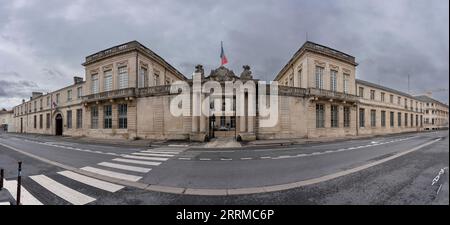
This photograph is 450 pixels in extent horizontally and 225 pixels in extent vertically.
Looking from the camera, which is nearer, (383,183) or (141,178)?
(383,183)

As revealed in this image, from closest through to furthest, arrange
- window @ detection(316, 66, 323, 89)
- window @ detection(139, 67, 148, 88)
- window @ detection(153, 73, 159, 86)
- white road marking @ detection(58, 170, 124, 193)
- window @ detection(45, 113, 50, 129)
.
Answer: white road marking @ detection(58, 170, 124, 193)
window @ detection(139, 67, 148, 88)
window @ detection(316, 66, 323, 89)
window @ detection(153, 73, 159, 86)
window @ detection(45, 113, 50, 129)

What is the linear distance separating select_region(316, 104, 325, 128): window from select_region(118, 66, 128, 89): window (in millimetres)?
22579

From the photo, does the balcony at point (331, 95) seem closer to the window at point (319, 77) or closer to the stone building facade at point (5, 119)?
the window at point (319, 77)

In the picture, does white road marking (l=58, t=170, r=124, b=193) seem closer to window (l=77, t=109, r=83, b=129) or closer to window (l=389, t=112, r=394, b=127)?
window (l=77, t=109, r=83, b=129)

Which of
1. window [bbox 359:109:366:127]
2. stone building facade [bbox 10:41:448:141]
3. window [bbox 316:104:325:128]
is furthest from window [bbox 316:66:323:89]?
window [bbox 359:109:366:127]

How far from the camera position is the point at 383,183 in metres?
5.19

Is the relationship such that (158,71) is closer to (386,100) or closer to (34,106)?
(34,106)

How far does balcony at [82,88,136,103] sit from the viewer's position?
842 inches

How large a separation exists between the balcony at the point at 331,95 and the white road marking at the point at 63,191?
2233cm

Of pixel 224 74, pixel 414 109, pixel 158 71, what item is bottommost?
pixel 414 109

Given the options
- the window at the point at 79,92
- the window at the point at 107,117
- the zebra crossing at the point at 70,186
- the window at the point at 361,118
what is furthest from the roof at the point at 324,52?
the window at the point at 79,92

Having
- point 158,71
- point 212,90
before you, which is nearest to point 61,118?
point 158,71

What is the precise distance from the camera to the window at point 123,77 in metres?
23.2
